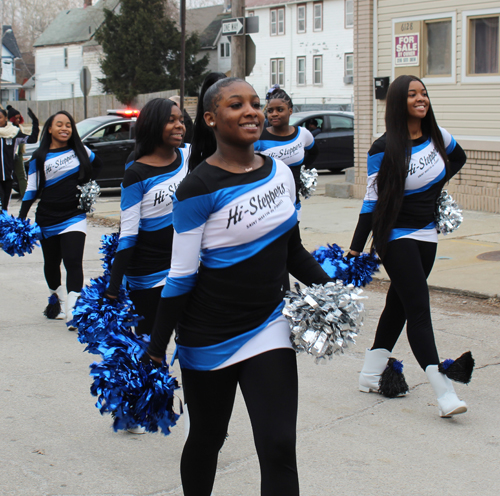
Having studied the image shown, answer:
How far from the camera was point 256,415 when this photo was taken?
2.78 metres

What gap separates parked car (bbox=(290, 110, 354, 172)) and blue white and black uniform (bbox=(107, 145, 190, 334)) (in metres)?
15.3

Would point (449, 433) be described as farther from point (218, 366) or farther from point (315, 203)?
point (315, 203)

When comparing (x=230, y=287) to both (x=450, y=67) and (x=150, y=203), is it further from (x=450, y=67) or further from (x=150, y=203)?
(x=450, y=67)

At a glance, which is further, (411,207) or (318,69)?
(318,69)

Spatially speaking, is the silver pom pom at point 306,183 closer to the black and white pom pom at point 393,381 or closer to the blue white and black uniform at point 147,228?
the black and white pom pom at point 393,381

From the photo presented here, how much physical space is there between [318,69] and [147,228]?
47.5 metres

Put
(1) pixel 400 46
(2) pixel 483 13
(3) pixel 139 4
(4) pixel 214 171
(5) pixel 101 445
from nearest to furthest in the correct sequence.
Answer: (4) pixel 214 171 < (5) pixel 101 445 < (2) pixel 483 13 < (1) pixel 400 46 < (3) pixel 139 4

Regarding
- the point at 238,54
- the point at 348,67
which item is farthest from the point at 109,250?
the point at 348,67

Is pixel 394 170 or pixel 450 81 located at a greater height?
pixel 450 81

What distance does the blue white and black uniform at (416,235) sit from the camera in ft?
15.1

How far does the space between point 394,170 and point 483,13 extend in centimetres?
946

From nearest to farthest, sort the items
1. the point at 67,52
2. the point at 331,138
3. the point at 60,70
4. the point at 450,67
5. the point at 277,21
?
the point at 450,67, the point at 331,138, the point at 277,21, the point at 67,52, the point at 60,70

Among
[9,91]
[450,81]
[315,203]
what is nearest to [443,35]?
[450,81]

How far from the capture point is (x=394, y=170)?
15.1ft
